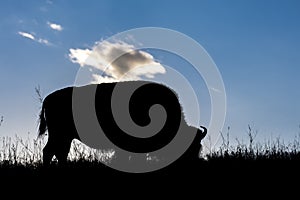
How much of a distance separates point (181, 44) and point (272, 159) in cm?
320

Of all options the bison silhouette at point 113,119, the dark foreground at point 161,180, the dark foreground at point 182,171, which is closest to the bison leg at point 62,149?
the bison silhouette at point 113,119

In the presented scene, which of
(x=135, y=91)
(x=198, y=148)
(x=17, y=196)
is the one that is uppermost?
(x=135, y=91)

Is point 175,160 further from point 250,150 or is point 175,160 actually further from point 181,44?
point 181,44

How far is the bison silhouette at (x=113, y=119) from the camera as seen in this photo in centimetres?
900

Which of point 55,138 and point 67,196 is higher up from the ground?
point 55,138

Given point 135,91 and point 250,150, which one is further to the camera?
point 135,91

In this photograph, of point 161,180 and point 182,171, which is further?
point 182,171

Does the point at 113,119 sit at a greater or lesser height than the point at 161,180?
greater

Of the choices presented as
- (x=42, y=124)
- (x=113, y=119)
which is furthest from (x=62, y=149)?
(x=113, y=119)

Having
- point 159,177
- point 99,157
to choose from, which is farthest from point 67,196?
point 99,157

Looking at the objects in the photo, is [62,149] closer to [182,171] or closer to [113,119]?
[113,119]

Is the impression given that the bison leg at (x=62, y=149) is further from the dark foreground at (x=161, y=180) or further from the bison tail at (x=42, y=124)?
the dark foreground at (x=161, y=180)

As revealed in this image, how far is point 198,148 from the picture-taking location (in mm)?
8430

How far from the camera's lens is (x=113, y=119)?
9.60 metres
